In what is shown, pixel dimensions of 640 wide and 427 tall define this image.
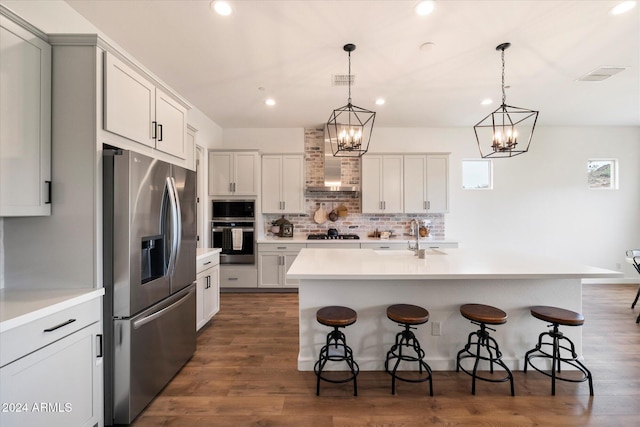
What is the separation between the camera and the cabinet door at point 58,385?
46.8 inches

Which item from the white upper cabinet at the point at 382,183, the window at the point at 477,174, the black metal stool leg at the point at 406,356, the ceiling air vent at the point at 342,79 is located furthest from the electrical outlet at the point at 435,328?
the window at the point at 477,174

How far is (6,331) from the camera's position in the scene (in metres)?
1.15

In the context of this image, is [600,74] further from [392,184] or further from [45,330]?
[45,330]

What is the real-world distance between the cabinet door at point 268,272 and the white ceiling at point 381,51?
8.09 feet

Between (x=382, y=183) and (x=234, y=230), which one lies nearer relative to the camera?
(x=234, y=230)

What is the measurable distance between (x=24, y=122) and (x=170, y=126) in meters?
0.97

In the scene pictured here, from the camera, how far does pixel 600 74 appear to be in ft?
10.3

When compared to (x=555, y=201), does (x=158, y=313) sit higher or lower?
lower

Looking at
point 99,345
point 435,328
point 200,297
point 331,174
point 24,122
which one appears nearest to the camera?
point 24,122

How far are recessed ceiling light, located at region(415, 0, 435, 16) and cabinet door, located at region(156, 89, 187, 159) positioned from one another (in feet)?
7.11

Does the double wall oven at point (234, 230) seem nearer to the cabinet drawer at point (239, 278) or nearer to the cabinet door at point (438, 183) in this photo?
the cabinet drawer at point (239, 278)

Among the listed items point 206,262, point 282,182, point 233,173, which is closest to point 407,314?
point 206,262

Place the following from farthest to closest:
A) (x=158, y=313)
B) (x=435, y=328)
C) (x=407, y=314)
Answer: (x=435, y=328) → (x=407, y=314) → (x=158, y=313)

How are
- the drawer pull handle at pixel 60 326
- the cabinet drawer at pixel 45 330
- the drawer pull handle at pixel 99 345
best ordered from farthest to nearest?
1. the drawer pull handle at pixel 99 345
2. the drawer pull handle at pixel 60 326
3. the cabinet drawer at pixel 45 330
